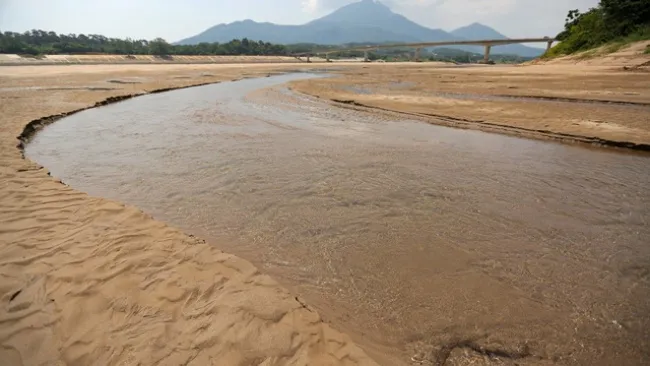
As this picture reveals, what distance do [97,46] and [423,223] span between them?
394 ft

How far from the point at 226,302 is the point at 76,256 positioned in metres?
2.23

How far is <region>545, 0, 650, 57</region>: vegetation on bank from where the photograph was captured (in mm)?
32156

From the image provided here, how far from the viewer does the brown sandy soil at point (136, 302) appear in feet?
9.21

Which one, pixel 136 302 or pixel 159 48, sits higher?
pixel 159 48

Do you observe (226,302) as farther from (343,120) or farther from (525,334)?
(343,120)

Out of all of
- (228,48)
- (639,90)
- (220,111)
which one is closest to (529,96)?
Result: (639,90)

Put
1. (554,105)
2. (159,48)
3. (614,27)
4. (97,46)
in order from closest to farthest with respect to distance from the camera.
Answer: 1. (554,105)
2. (614,27)
3. (159,48)
4. (97,46)

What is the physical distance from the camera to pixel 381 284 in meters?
3.96

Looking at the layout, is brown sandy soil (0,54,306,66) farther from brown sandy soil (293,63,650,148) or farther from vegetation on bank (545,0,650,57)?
vegetation on bank (545,0,650,57)

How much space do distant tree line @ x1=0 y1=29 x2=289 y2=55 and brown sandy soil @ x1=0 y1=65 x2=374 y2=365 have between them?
86.0 m

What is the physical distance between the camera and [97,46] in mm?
95562

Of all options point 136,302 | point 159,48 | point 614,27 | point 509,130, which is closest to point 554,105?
point 509,130

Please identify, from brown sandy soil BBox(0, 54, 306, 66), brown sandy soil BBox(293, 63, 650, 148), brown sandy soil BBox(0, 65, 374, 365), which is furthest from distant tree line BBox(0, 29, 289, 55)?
brown sandy soil BBox(0, 65, 374, 365)

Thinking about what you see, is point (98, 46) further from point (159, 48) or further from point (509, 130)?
point (509, 130)
